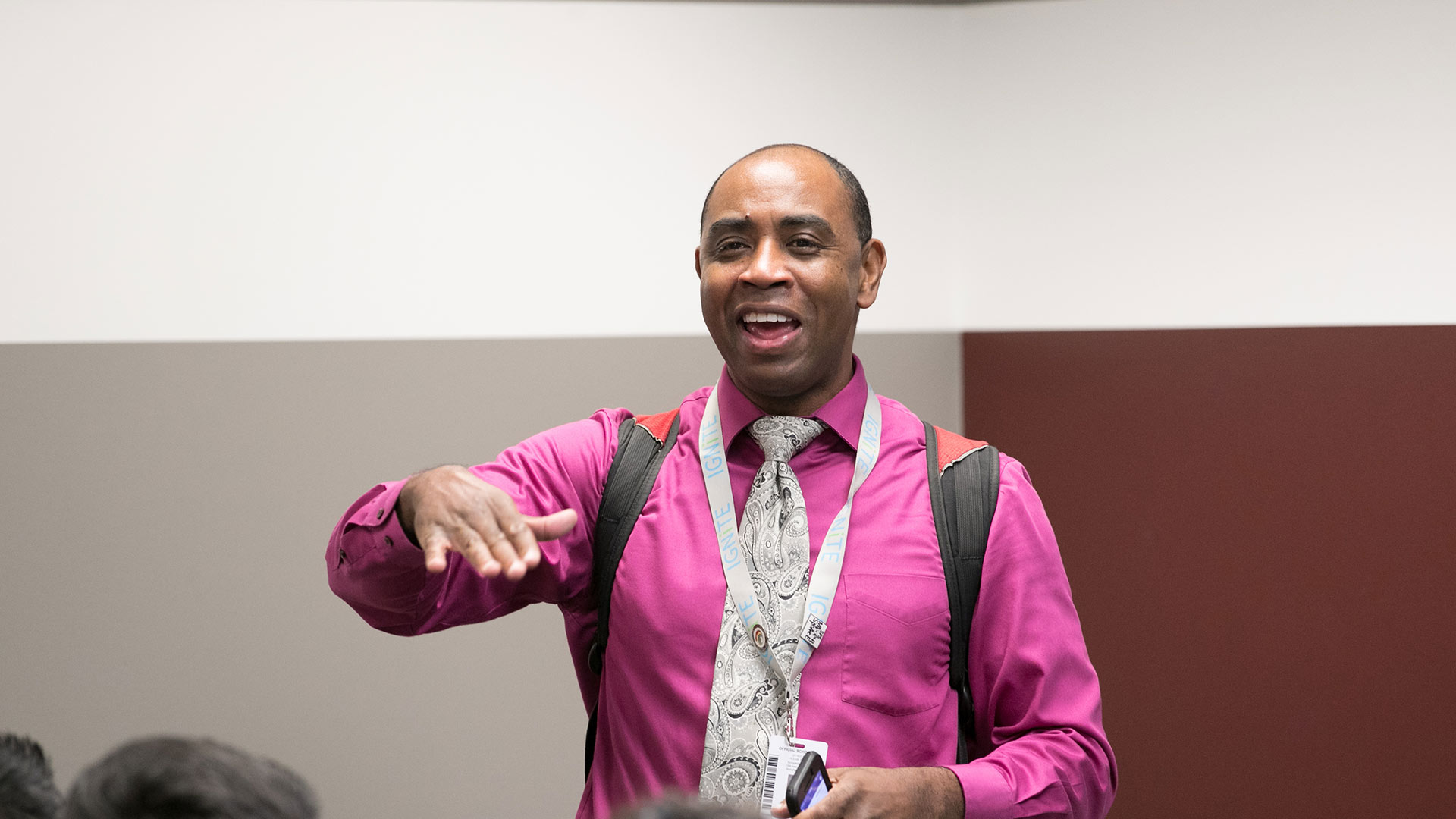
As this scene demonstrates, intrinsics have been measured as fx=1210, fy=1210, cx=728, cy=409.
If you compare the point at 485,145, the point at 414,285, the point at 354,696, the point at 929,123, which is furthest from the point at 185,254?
the point at 929,123

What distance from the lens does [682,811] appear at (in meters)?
Result: 0.71

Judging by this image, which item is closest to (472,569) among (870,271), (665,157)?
(870,271)

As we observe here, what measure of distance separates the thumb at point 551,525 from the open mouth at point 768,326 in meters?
0.43

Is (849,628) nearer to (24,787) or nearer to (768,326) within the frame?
(768,326)

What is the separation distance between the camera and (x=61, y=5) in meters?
2.37

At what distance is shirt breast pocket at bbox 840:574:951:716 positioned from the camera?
1477mm

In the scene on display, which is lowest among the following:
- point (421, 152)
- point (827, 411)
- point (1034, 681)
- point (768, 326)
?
point (1034, 681)

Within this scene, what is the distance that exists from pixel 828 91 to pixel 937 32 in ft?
1.22

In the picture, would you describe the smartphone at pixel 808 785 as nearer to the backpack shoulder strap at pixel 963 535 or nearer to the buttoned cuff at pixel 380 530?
the backpack shoulder strap at pixel 963 535

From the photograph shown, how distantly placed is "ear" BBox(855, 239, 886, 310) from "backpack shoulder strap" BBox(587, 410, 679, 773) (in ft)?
1.09

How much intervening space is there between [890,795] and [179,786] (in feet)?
2.61

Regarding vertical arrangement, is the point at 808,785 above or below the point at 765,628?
below

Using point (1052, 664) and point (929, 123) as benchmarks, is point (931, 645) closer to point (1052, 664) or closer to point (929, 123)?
point (1052, 664)

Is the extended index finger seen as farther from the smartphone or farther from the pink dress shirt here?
the smartphone
